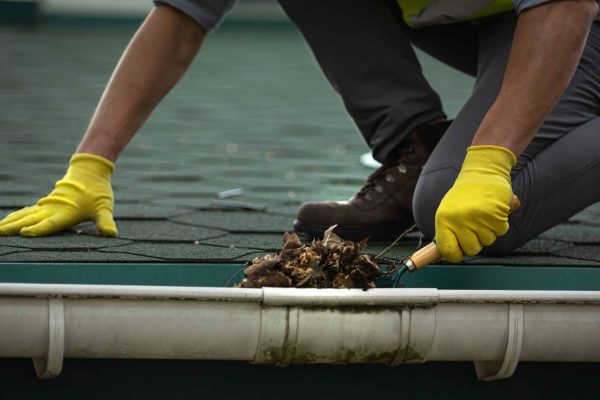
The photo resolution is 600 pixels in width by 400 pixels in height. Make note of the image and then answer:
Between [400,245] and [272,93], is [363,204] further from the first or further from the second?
[272,93]

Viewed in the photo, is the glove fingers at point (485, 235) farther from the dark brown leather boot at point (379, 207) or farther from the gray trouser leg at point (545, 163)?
the dark brown leather boot at point (379, 207)

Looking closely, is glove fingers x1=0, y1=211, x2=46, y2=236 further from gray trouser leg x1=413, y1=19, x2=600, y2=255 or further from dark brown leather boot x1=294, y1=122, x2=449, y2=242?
gray trouser leg x1=413, y1=19, x2=600, y2=255

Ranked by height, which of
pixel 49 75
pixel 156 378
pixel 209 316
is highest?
pixel 209 316

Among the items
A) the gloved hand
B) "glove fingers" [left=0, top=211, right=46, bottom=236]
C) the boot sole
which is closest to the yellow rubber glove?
the boot sole

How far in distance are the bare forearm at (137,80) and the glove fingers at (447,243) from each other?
2.49ft

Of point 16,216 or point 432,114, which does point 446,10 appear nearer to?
point 432,114

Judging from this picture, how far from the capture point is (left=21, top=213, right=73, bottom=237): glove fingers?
1953 mm

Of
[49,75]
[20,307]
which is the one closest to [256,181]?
[20,307]

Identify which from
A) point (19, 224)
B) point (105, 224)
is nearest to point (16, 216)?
point (19, 224)

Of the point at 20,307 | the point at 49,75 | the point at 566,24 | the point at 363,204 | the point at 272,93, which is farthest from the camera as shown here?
the point at 49,75

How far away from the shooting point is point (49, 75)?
5.97 metres

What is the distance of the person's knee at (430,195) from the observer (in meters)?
1.96

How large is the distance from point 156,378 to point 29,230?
53 cm

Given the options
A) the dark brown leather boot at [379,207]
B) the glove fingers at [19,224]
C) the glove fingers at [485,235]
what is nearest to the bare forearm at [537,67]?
the glove fingers at [485,235]
